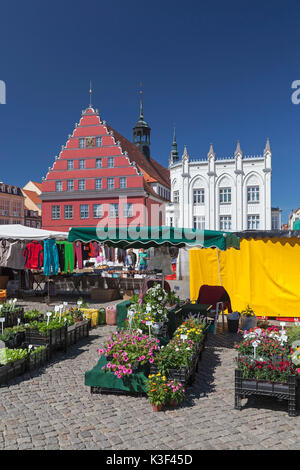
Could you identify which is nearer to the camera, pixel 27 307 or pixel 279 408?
pixel 279 408

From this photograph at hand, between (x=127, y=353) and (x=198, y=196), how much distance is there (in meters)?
34.3

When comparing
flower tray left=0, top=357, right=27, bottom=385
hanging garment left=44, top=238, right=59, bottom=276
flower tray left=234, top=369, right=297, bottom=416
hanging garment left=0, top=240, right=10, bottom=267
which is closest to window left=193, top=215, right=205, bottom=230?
hanging garment left=44, top=238, right=59, bottom=276

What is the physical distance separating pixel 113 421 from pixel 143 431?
0.52 metres

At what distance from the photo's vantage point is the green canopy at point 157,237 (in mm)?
Result: 8453

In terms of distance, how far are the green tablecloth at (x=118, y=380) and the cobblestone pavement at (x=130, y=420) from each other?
174 millimetres

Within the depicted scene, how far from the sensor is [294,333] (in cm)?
712

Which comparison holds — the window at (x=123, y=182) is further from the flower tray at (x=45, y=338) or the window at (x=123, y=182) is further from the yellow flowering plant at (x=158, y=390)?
the yellow flowering plant at (x=158, y=390)

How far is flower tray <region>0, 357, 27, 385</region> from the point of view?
20.4ft

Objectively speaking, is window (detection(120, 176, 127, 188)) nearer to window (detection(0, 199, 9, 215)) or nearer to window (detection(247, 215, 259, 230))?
window (detection(247, 215, 259, 230))

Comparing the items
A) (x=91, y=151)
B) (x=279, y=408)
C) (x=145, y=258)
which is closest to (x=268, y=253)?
(x=279, y=408)

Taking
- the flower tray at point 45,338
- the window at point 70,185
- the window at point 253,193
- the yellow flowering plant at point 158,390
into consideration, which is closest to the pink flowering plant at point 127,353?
the yellow flowering plant at point 158,390

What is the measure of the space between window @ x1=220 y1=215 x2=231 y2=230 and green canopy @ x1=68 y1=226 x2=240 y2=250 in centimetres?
2936

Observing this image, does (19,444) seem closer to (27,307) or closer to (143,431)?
(143,431)

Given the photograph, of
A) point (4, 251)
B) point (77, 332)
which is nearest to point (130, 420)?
point (77, 332)
